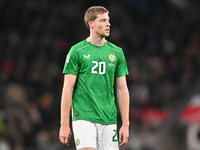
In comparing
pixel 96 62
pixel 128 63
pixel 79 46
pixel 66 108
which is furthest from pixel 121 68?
pixel 128 63

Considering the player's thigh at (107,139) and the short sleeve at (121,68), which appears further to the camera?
the short sleeve at (121,68)

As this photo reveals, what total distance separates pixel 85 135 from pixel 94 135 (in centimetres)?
11

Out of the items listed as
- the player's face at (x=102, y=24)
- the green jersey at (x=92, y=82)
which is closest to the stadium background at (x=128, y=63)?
the green jersey at (x=92, y=82)

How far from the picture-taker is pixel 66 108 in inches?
213

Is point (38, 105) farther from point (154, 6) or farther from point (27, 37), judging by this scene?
point (154, 6)

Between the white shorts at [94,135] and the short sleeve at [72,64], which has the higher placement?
the short sleeve at [72,64]

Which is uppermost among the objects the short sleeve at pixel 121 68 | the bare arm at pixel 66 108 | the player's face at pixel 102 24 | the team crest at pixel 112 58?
the player's face at pixel 102 24

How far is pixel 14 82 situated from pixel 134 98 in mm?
3527

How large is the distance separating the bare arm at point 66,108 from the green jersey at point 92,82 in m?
0.09

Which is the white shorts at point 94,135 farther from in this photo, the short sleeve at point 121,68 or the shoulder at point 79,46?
the shoulder at point 79,46

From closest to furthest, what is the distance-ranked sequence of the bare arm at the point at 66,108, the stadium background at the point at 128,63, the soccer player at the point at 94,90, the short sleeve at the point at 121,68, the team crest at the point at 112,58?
the bare arm at the point at 66,108
the soccer player at the point at 94,90
the team crest at the point at 112,58
the short sleeve at the point at 121,68
the stadium background at the point at 128,63

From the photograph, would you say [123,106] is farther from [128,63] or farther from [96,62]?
[128,63]

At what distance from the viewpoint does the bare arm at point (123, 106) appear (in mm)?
5508

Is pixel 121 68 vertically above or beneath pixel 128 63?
above
